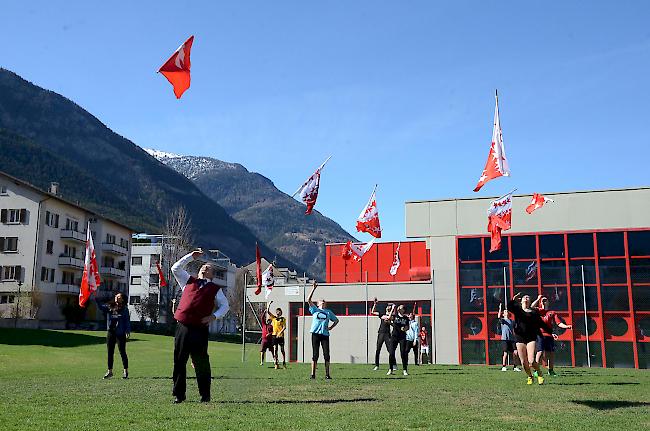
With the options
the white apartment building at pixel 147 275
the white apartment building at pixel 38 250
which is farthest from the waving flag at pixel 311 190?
the white apartment building at pixel 147 275

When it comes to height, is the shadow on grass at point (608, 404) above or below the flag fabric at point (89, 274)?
below

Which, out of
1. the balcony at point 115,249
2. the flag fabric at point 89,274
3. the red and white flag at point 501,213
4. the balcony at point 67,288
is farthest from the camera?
the balcony at point 115,249

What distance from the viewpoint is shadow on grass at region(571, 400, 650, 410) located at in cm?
968

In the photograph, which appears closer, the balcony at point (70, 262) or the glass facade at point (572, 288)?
the glass facade at point (572, 288)

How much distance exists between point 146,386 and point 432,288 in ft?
73.5

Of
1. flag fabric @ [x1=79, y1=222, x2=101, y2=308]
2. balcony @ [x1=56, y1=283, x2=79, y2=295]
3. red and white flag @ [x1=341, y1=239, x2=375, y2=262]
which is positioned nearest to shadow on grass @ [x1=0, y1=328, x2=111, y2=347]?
red and white flag @ [x1=341, y1=239, x2=375, y2=262]

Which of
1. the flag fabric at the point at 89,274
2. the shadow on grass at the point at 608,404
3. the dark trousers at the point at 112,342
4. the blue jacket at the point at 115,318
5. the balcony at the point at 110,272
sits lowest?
the shadow on grass at the point at 608,404

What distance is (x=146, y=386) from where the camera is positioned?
490 inches

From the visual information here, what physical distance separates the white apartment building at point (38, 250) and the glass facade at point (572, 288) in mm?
42852

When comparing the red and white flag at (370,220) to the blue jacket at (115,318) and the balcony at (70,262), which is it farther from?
the balcony at (70,262)

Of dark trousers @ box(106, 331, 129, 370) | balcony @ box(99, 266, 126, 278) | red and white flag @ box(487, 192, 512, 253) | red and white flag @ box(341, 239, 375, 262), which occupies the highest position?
balcony @ box(99, 266, 126, 278)

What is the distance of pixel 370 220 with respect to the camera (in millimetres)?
26812

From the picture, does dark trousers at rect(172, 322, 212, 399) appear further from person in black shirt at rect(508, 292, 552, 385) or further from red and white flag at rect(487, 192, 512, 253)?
red and white flag at rect(487, 192, 512, 253)

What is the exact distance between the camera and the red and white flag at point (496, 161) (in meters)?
16.6
